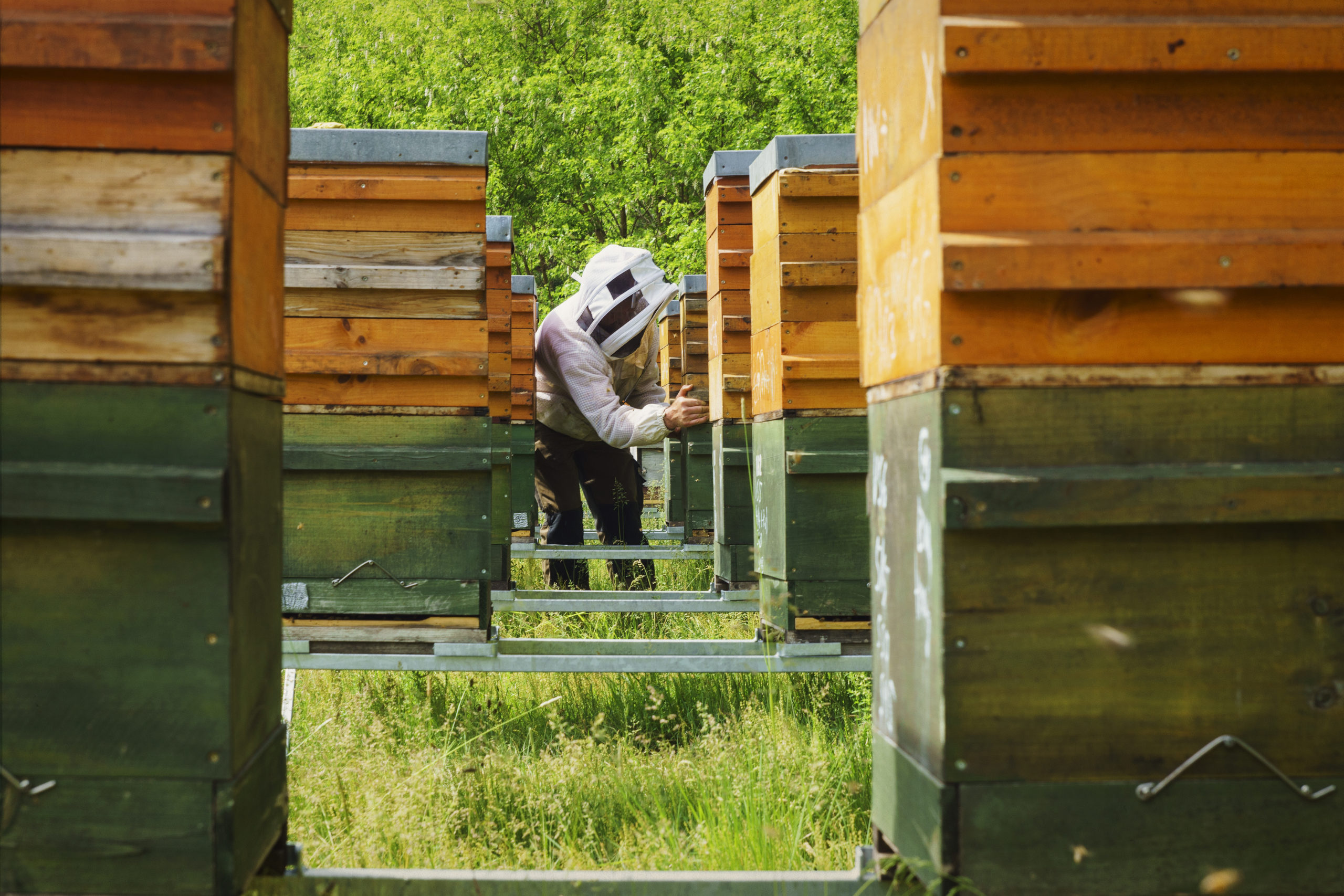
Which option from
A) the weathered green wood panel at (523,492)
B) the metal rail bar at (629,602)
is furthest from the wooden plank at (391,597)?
the weathered green wood panel at (523,492)

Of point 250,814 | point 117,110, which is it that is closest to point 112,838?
A: point 250,814

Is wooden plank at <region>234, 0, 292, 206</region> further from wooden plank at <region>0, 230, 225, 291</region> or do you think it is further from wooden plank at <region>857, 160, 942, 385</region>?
wooden plank at <region>857, 160, 942, 385</region>

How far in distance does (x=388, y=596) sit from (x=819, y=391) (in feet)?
5.06

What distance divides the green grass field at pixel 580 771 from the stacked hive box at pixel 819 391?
433 mm

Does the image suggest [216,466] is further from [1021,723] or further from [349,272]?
[349,272]

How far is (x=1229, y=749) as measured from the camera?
178 cm

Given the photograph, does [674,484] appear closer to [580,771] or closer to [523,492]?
[523,492]

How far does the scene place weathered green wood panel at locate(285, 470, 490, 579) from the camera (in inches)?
138

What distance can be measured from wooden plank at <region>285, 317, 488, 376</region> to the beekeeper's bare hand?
2017mm

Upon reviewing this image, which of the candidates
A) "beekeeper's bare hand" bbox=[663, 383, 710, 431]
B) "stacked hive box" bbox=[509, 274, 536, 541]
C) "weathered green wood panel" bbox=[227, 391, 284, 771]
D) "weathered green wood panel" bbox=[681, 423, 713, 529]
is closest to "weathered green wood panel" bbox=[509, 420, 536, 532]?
"stacked hive box" bbox=[509, 274, 536, 541]

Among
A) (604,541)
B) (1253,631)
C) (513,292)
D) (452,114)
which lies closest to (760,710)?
(1253,631)

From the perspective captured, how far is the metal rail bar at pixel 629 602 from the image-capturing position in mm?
4574

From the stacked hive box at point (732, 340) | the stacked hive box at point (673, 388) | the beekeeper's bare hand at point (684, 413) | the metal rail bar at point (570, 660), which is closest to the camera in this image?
the metal rail bar at point (570, 660)

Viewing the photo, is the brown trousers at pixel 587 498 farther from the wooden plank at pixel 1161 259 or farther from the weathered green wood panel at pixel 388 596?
the wooden plank at pixel 1161 259
